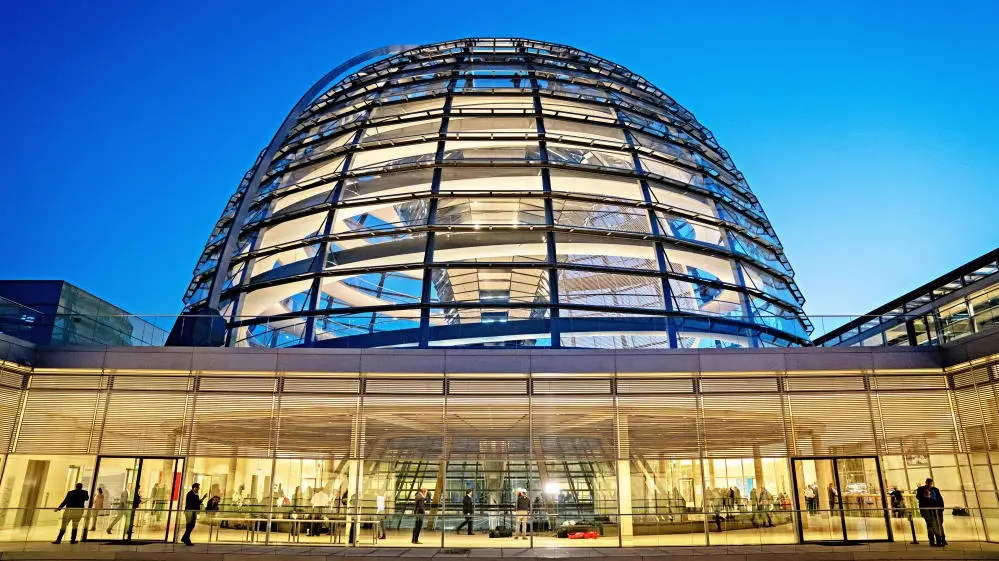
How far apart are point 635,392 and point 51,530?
46.0 feet

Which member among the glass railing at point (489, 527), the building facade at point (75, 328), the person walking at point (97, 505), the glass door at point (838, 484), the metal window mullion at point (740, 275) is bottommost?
the glass railing at point (489, 527)

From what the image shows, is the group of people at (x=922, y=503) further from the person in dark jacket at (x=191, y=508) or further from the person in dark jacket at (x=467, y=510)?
the person in dark jacket at (x=191, y=508)

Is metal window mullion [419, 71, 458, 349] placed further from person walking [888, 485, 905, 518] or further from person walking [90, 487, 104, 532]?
person walking [888, 485, 905, 518]

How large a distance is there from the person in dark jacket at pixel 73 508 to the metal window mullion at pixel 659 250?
14919 millimetres

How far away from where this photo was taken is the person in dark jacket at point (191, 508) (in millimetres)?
16750

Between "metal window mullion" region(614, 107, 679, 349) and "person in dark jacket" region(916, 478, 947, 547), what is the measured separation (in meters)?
6.59

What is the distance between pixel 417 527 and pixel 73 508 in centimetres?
779

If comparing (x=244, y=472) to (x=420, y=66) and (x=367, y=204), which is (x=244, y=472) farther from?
(x=420, y=66)

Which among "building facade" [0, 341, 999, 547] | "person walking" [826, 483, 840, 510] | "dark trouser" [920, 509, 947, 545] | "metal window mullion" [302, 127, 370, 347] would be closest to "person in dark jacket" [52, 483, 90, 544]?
"building facade" [0, 341, 999, 547]

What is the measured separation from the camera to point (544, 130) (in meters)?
26.4

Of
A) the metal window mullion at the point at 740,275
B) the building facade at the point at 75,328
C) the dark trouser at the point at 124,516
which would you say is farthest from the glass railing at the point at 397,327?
the dark trouser at the point at 124,516

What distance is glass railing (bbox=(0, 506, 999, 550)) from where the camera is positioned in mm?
17078

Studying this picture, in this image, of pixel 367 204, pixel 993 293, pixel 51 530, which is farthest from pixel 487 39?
pixel 51 530

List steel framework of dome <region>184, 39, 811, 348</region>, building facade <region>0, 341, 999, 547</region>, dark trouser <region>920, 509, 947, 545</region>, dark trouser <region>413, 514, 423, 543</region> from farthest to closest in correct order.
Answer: steel framework of dome <region>184, 39, 811, 348</region>, building facade <region>0, 341, 999, 547</region>, dark trouser <region>413, 514, 423, 543</region>, dark trouser <region>920, 509, 947, 545</region>
